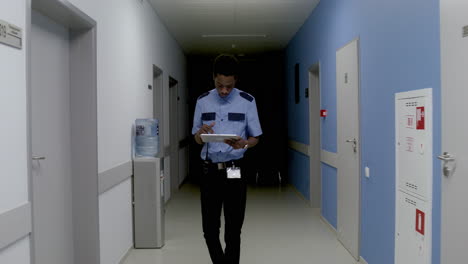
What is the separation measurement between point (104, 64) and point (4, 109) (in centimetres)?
163

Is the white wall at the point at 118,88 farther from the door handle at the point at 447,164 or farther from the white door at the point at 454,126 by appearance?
the door handle at the point at 447,164

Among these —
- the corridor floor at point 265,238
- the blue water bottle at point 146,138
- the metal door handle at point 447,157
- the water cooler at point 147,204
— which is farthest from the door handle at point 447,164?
→ the blue water bottle at point 146,138

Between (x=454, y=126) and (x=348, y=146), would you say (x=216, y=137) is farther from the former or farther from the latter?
(x=348, y=146)

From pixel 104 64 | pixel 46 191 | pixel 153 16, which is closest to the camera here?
pixel 46 191

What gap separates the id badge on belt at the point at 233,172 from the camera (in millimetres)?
2912

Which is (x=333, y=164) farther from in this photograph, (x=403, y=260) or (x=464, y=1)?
(x=464, y=1)

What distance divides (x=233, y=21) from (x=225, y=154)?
433 centimetres

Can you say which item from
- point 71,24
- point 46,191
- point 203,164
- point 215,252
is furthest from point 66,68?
point 215,252

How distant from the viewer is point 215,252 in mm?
3059

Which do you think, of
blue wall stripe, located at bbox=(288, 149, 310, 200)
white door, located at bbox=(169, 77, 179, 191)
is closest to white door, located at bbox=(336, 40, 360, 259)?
blue wall stripe, located at bbox=(288, 149, 310, 200)

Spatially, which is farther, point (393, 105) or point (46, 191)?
point (393, 105)

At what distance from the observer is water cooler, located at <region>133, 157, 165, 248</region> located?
4324mm

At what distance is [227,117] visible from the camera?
3.00m

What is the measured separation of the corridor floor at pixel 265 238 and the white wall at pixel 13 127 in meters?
2.05
